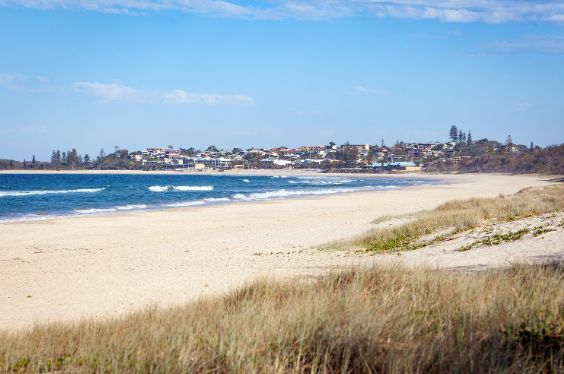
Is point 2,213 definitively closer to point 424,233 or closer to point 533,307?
point 424,233

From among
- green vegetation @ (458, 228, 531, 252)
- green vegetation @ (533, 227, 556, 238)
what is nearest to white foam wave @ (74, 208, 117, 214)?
green vegetation @ (458, 228, 531, 252)

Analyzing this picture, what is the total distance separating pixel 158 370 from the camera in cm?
427

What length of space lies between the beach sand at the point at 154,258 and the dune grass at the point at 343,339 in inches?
116

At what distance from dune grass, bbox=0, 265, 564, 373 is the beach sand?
2940 mm

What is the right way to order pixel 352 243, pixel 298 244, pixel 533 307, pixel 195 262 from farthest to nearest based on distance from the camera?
1. pixel 298 244
2. pixel 352 243
3. pixel 195 262
4. pixel 533 307

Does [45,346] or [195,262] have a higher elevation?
[45,346]

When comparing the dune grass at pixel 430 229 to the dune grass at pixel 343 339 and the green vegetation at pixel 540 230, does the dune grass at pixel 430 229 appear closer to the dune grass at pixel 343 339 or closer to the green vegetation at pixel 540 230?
the green vegetation at pixel 540 230

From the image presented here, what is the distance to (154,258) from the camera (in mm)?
17422

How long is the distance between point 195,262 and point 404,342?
12043 millimetres

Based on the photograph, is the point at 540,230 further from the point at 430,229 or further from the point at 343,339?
the point at 343,339

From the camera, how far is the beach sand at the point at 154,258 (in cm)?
1123

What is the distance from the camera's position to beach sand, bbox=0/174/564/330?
11.2m

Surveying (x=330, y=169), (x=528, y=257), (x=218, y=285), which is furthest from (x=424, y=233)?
(x=330, y=169)

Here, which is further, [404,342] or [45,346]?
[45,346]
